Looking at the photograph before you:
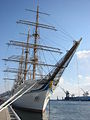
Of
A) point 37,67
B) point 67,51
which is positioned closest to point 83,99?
point 37,67

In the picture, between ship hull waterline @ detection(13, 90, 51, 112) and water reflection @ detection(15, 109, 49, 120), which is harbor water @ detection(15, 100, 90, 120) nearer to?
water reflection @ detection(15, 109, 49, 120)

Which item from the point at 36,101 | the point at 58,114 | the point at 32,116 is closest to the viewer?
the point at 32,116

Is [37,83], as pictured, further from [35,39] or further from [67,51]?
[35,39]

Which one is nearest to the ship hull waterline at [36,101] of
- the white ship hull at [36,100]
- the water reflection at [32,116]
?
the white ship hull at [36,100]

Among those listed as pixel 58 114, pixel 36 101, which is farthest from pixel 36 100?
pixel 58 114

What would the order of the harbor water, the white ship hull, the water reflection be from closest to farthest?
1. the water reflection
2. the harbor water
3. the white ship hull

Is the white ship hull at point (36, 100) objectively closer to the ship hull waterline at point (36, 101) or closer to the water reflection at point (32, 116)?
the ship hull waterline at point (36, 101)

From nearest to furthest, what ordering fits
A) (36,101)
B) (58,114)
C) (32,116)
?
(32,116) → (36,101) → (58,114)

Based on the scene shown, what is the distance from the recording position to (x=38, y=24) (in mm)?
37594

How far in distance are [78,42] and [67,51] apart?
182 cm

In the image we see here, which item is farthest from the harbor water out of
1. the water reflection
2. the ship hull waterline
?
the ship hull waterline

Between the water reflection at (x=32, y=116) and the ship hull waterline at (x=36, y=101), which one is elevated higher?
the ship hull waterline at (x=36, y=101)

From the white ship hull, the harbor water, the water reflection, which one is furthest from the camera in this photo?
the white ship hull

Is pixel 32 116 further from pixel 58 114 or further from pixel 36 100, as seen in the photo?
pixel 58 114
